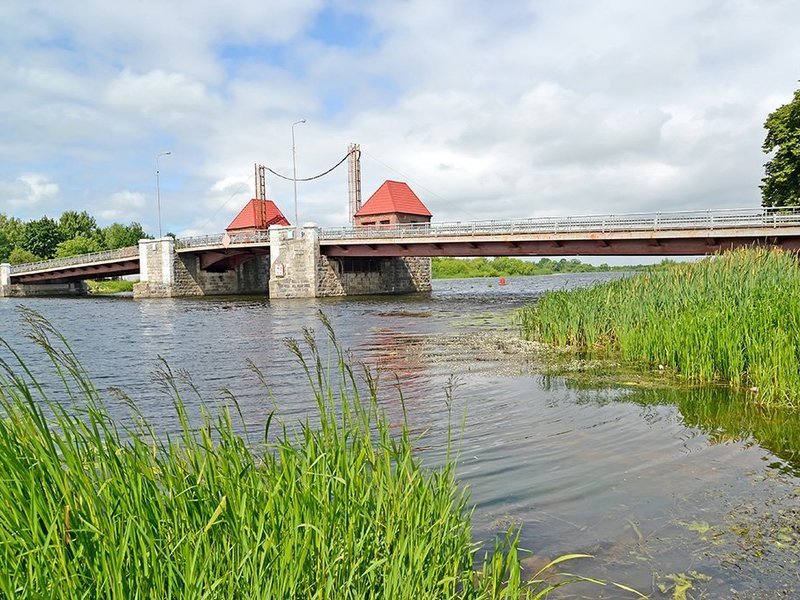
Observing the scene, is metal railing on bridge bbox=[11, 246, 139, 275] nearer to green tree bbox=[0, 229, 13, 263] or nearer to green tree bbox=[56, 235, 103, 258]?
green tree bbox=[56, 235, 103, 258]

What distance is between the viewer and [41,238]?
96.7 meters

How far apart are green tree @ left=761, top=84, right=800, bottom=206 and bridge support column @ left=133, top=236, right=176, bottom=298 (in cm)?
4804

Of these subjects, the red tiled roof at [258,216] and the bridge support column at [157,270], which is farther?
the red tiled roof at [258,216]

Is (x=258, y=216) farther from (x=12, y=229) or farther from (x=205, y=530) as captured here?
(x=205, y=530)

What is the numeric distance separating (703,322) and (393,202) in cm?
5644

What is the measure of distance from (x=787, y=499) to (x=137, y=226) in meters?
123

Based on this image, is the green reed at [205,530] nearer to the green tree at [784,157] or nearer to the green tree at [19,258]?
the green tree at [784,157]

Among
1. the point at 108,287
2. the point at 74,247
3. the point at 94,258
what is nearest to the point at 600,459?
the point at 94,258

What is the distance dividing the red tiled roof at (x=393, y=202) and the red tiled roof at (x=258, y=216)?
1218cm

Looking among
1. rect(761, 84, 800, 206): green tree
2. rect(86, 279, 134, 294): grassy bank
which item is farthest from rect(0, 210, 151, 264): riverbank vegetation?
rect(761, 84, 800, 206): green tree

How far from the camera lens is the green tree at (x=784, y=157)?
3641 cm

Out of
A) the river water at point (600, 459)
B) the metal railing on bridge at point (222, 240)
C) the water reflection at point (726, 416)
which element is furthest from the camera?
the metal railing on bridge at point (222, 240)

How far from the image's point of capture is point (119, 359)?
52.4 ft

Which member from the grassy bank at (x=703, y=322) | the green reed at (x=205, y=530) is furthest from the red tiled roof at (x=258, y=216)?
the green reed at (x=205, y=530)
